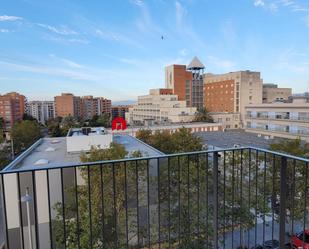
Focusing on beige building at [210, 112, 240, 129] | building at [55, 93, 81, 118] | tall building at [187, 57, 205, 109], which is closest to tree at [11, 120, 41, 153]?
beige building at [210, 112, 240, 129]

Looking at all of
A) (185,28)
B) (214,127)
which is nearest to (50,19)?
(185,28)

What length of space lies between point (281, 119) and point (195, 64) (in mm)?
33187

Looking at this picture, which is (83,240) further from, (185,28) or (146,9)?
(185,28)

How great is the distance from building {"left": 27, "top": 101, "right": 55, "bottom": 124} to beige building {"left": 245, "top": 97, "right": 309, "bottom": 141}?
6310 centimetres

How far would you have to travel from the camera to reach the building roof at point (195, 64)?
5506 cm

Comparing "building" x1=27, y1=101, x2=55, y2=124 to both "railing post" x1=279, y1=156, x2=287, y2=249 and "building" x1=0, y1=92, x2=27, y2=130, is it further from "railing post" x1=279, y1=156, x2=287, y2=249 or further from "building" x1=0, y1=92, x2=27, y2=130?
"railing post" x1=279, y1=156, x2=287, y2=249

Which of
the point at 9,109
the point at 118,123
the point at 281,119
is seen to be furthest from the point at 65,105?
the point at 281,119

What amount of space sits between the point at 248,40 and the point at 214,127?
22659mm

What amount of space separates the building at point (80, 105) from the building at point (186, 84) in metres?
27.3

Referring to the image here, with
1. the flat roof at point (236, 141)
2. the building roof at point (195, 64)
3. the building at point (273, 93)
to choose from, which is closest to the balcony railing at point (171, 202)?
the flat roof at point (236, 141)

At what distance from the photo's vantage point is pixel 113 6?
1067 cm

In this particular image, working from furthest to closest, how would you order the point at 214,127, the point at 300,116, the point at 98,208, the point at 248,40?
the point at 214,127 < the point at 300,116 < the point at 248,40 < the point at 98,208

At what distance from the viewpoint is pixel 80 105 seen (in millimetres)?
78312

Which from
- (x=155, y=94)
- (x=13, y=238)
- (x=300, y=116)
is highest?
(x=155, y=94)
